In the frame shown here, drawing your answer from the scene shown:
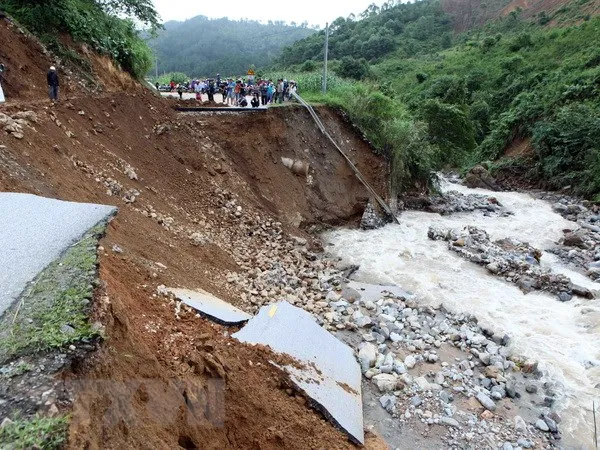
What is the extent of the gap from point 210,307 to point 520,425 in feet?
18.1

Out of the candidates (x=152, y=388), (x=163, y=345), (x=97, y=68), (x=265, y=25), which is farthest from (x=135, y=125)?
(x=265, y=25)

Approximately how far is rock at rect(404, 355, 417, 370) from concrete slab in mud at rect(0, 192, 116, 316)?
19.9ft

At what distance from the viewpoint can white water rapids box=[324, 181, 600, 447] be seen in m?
8.52

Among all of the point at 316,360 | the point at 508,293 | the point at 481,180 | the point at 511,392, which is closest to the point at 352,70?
the point at 481,180

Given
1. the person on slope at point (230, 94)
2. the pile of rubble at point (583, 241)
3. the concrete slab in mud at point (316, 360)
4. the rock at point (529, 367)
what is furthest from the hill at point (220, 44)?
the rock at point (529, 367)

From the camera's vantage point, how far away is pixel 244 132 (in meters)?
15.6

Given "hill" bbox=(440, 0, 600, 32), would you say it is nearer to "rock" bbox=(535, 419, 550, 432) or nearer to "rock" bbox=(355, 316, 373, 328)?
"rock" bbox=(355, 316, 373, 328)

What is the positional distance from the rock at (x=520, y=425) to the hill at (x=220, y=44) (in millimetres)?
68336

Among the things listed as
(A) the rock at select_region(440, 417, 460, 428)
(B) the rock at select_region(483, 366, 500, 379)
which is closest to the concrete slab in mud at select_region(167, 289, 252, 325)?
(A) the rock at select_region(440, 417, 460, 428)

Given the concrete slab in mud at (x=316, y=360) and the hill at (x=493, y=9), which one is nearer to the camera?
the concrete slab in mud at (x=316, y=360)

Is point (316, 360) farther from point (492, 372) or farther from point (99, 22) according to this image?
point (99, 22)

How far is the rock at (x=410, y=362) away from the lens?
8547 millimetres

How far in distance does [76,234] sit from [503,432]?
7.18 meters

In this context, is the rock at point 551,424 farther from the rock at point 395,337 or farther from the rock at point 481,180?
the rock at point 481,180
